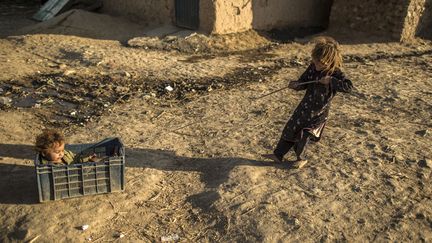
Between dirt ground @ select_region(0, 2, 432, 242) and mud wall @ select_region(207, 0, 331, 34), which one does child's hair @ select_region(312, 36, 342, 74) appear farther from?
mud wall @ select_region(207, 0, 331, 34)

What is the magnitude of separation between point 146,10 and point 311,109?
259 inches

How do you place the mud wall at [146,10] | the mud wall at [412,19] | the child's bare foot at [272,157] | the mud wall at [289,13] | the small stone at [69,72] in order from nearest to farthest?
1. the child's bare foot at [272,157]
2. the small stone at [69,72]
3. the mud wall at [412,19]
4. the mud wall at [289,13]
5. the mud wall at [146,10]

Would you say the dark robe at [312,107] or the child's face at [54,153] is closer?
the child's face at [54,153]

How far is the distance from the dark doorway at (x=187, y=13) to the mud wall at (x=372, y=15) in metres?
3.00

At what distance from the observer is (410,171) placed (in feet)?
13.6

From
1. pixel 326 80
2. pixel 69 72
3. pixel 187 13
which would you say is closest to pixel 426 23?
pixel 187 13

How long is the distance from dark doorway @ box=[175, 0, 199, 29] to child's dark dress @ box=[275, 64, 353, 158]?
17.6ft

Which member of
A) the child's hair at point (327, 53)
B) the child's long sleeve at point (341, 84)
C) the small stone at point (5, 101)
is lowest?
the small stone at point (5, 101)

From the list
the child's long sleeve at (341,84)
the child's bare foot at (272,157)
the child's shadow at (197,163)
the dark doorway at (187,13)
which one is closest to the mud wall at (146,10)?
the dark doorway at (187,13)

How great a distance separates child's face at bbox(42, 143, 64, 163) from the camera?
352 cm

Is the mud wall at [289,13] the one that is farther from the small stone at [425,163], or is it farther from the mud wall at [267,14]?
the small stone at [425,163]

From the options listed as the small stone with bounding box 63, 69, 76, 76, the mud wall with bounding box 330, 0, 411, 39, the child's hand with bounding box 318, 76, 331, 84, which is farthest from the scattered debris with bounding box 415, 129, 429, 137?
the small stone with bounding box 63, 69, 76, 76

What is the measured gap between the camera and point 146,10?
9656mm

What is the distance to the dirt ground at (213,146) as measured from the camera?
11.3 ft
